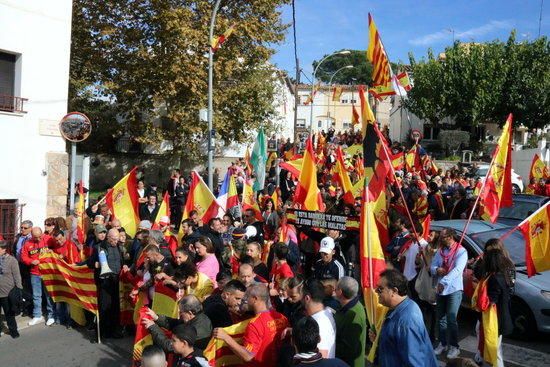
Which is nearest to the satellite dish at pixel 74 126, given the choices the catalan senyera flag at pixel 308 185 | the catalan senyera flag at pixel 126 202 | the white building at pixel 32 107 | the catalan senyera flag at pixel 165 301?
the white building at pixel 32 107

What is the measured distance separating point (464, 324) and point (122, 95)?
57.9 ft

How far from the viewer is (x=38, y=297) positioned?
356 inches

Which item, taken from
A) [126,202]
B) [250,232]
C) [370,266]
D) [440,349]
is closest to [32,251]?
[126,202]

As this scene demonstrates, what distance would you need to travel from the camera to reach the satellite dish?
512 inches

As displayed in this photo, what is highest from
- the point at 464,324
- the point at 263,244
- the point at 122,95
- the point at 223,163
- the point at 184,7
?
the point at 184,7

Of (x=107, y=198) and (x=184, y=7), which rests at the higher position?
(x=184, y=7)

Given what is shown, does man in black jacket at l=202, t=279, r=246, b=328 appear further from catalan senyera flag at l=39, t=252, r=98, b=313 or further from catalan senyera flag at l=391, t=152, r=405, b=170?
catalan senyera flag at l=391, t=152, r=405, b=170

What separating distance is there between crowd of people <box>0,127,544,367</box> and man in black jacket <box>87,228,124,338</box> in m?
0.02

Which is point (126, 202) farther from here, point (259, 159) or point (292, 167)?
point (259, 159)

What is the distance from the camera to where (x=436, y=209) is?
13.2 m

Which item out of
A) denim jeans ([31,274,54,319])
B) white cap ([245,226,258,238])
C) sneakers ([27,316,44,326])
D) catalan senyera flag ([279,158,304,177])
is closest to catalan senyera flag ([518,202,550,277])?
white cap ([245,226,258,238])

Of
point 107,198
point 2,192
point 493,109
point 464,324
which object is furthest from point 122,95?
point 493,109

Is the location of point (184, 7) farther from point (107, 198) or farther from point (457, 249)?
point (457, 249)

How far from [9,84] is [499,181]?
1038 cm
